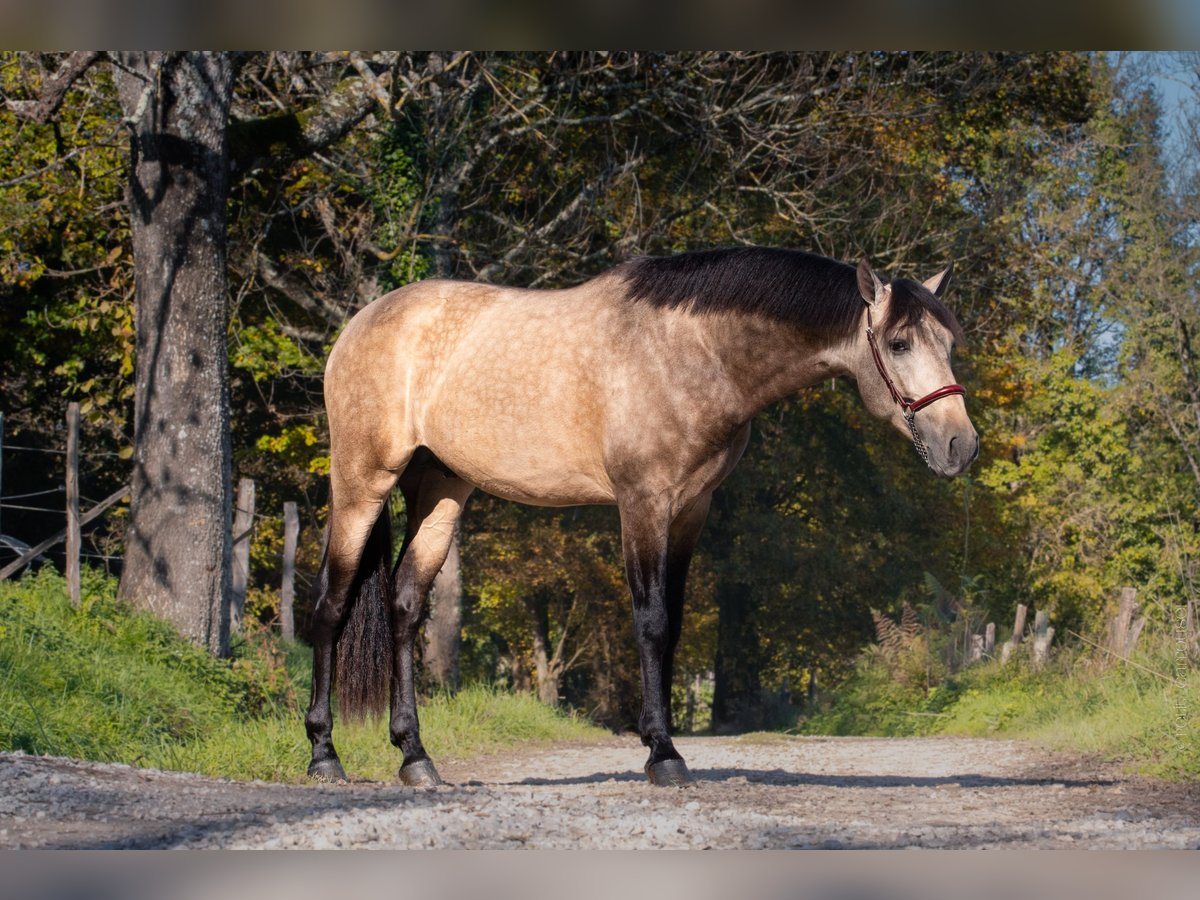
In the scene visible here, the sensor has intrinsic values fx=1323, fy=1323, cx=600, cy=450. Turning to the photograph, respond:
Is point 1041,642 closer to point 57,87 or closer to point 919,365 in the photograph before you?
point 919,365

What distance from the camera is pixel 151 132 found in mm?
10664

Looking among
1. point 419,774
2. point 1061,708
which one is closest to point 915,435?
point 419,774

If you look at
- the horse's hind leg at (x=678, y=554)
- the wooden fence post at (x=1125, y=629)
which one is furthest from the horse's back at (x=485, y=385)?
the wooden fence post at (x=1125, y=629)

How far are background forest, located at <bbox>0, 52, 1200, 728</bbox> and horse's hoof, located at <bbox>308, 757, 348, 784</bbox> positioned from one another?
19.4 ft

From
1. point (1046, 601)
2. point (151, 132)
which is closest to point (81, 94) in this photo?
point (151, 132)

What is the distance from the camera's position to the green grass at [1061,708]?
27.6 feet

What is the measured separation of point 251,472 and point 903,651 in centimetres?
1068

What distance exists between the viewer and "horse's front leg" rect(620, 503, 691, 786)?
6.30 metres

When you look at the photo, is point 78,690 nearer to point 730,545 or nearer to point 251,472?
point 251,472

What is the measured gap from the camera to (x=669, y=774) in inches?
245

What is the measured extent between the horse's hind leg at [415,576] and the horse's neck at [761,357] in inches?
76.7

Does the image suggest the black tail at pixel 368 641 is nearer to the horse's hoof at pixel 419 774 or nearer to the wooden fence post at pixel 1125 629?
the horse's hoof at pixel 419 774

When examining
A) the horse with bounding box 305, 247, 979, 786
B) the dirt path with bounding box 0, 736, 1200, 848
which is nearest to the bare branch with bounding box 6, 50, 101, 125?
the horse with bounding box 305, 247, 979, 786

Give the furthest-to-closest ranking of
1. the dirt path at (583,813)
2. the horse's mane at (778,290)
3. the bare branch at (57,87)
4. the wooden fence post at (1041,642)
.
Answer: the wooden fence post at (1041,642) → the bare branch at (57,87) → the horse's mane at (778,290) → the dirt path at (583,813)
